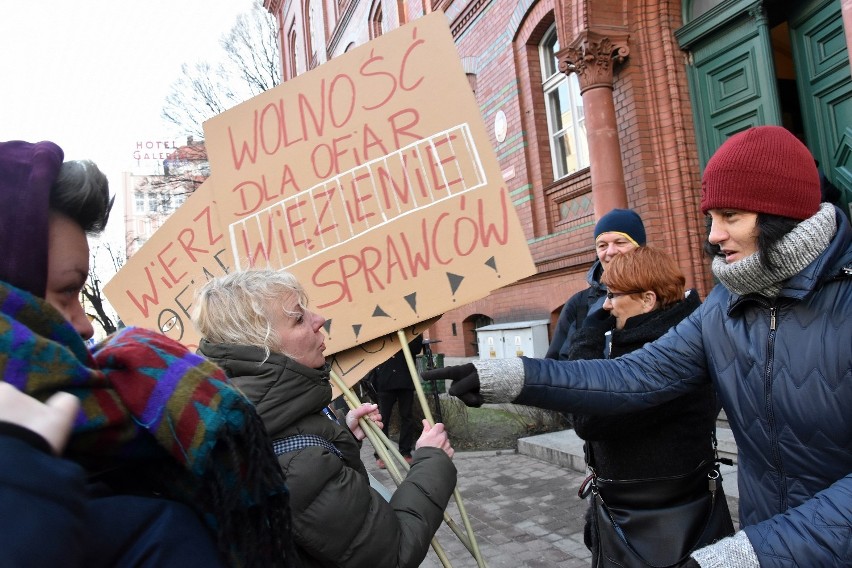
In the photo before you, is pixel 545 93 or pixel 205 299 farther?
pixel 545 93

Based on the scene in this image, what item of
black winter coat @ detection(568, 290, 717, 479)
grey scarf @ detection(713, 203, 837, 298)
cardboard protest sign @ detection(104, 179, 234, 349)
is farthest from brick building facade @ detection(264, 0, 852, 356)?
cardboard protest sign @ detection(104, 179, 234, 349)

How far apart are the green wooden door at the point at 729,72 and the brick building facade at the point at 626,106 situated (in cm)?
1

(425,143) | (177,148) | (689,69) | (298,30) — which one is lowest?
(425,143)

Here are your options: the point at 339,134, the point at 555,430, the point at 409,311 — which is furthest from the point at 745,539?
the point at 555,430

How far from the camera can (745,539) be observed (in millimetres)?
1243

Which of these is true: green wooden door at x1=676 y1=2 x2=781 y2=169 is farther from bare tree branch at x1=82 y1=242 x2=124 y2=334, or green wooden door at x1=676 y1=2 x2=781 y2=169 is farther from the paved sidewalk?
bare tree branch at x1=82 y1=242 x2=124 y2=334

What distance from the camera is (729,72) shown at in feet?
21.7

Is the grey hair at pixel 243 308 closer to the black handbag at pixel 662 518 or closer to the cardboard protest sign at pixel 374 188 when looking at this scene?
the cardboard protest sign at pixel 374 188

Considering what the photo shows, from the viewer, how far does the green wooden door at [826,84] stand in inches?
216

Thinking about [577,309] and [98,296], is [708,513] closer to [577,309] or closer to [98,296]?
[577,309]

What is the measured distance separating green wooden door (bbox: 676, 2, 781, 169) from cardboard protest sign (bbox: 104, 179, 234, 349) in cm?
574

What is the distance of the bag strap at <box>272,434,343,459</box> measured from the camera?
1.50m

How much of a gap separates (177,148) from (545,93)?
18875 millimetres

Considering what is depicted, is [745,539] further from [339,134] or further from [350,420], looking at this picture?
[339,134]
